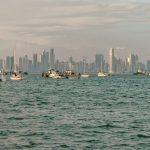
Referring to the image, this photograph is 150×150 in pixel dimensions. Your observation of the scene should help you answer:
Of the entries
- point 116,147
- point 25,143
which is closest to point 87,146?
point 116,147

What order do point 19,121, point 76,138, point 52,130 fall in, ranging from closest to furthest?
1. point 76,138
2. point 52,130
3. point 19,121

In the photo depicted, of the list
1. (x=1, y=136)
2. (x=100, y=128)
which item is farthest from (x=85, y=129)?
(x=1, y=136)

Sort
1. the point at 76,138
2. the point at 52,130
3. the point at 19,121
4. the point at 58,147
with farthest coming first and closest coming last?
1. the point at 19,121
2. the point at 52,130
3. the point at 76,138
4. the point at 58,147

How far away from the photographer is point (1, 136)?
35.3 meters

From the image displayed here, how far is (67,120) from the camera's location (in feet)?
151

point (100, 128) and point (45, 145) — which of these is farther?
point (100, 128)

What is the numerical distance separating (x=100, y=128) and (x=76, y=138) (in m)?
5.74

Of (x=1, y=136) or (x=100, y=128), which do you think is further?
(x=100, y=128)

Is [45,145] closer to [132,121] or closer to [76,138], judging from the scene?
[76,138]

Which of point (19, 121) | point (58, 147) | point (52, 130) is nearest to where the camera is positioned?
point (58, 147)

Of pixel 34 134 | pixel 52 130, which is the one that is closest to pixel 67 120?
pixel 52 130

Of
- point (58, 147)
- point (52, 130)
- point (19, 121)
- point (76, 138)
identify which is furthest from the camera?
point (19, 121)

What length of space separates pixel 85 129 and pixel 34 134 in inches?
204

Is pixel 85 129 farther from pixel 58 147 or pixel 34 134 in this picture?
pixel 58 147
